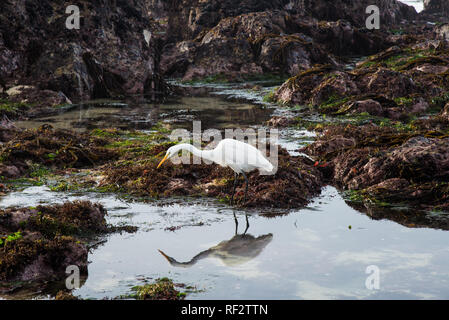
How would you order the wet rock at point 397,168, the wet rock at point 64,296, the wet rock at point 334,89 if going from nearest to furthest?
the wet rock at point 64,296, the wet rock at point 397,168, the wet rock at point 334,89

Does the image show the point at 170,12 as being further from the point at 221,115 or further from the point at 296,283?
the point at 296,283

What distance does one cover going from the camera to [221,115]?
18.1 m

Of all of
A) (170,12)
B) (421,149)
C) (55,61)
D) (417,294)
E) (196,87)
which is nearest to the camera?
(417,294)

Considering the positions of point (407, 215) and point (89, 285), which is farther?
point (407, 215)

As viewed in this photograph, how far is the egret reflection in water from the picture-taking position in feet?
21.6

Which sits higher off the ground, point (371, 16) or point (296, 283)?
point (371, 16)

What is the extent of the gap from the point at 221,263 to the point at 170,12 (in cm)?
4002

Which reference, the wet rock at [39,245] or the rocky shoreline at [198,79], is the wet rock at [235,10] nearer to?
the rocky shoreline at [198,79]

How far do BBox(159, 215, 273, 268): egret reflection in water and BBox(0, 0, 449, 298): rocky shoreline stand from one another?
1.27 m

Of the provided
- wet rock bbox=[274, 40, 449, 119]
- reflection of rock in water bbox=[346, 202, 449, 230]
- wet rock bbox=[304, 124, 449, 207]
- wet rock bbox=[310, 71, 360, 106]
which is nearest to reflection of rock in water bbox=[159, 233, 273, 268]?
reflection of rock in water bbox=[346, 202, 449, 230]

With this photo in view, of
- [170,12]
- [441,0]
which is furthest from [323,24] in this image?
→ [441,0]

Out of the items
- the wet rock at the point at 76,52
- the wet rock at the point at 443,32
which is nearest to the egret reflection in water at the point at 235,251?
the wet rock at the point at 76,52

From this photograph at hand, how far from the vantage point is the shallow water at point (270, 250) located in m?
5.84

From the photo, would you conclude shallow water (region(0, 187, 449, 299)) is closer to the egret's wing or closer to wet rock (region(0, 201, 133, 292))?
wet rock (region(0, 201, 133, 292))
